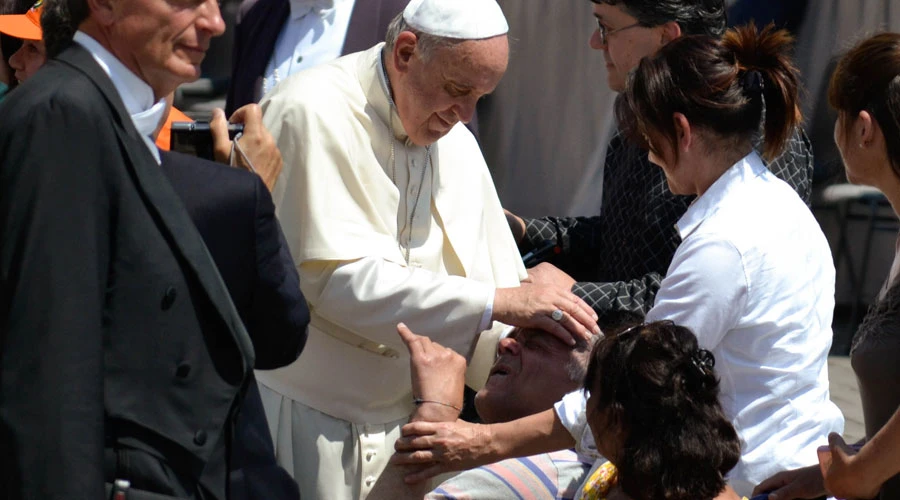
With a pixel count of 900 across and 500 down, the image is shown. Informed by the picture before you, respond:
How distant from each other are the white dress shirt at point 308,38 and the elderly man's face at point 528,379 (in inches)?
64.6

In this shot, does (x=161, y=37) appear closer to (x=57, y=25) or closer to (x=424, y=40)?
(x=57, y=25)

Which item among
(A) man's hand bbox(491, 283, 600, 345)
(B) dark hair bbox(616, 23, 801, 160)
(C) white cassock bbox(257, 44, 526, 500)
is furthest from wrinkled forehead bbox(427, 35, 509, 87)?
(A) man's hand bbox(491, 283, 600, 345)

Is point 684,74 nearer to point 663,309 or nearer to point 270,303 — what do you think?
point 663,309

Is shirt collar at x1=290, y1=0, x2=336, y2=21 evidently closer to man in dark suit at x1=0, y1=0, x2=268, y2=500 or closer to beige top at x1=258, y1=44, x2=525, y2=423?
beige top at x1=258, y1=44, x2=525, y2=423

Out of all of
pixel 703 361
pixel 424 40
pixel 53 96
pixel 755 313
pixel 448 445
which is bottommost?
pixel 448 445

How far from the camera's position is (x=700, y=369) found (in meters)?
2.27

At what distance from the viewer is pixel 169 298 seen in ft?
6.04

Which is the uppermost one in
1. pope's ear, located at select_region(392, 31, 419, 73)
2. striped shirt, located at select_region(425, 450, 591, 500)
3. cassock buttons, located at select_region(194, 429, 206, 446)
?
pope's ear, located at select_region(392, 31, 419, 73)

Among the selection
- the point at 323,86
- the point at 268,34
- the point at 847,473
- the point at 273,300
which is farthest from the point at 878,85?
the point at 268,34

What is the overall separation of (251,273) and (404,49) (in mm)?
1157

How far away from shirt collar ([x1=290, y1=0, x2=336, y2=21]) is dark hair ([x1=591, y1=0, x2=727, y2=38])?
3.96 ft

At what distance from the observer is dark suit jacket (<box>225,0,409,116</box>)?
4.36 metres

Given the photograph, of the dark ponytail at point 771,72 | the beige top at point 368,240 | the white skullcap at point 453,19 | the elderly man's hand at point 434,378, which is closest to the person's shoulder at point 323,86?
the beige top at point 368,240

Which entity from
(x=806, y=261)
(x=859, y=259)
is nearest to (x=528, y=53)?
(x=859, y=259)
